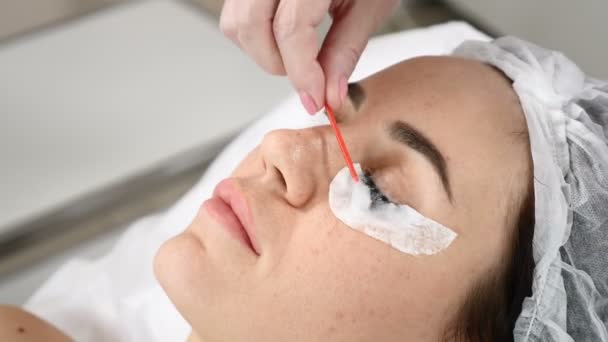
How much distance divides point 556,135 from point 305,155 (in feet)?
1.27

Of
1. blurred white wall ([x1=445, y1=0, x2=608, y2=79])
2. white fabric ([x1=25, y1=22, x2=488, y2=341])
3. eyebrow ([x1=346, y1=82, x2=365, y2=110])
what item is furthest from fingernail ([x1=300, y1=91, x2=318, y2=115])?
blurred white wall ([x1=445, y1=0, x2=608, y2=79])

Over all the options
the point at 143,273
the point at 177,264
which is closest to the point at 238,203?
the point at 177,264

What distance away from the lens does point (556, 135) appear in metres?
0.97

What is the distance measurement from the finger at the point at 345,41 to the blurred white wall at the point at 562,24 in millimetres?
1212

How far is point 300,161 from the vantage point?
0.95m

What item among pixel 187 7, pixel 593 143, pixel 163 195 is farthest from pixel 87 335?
pixel 187 7

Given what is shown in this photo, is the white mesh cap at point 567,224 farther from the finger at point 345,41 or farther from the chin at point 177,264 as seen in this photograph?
the chin at point 177,264

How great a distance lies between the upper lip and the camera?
936 mm

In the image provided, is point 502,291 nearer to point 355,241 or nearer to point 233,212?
point 355,241

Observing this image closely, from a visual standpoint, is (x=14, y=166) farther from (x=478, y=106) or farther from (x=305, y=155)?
(x=478, y=106)

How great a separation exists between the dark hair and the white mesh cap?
26 millimetres

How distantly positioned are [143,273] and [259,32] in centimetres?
85

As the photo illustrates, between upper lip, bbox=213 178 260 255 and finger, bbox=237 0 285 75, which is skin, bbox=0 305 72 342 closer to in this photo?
upper lip, bbox=213 178 260 255

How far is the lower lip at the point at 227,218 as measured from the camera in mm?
942
